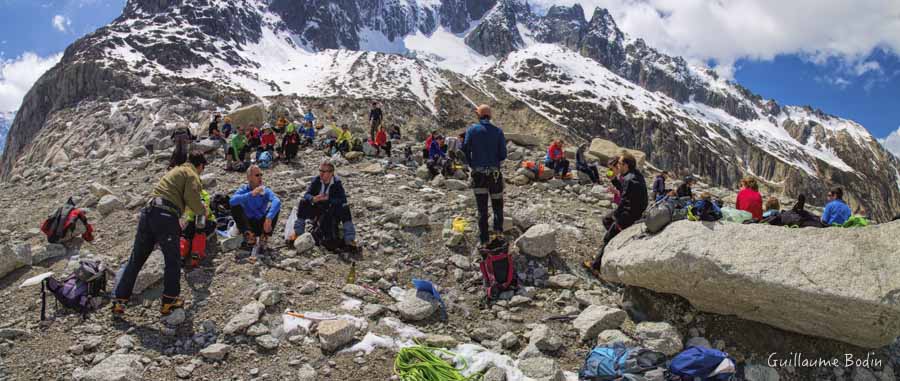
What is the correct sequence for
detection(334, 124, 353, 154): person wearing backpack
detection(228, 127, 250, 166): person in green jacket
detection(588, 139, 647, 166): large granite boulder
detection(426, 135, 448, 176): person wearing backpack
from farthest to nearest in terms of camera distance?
detection(588, 139, 647, 166): large granite boulder → detection(334, 124, 353, 154): person wearing backpack → detection(228, 127, 250, 166): person in green jacket → detection(426, 135, 448, 176): person wearing backpack

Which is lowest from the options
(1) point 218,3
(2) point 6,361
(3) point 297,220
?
(2) point 6,361

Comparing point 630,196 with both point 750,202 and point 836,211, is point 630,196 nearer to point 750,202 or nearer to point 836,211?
point 750,202

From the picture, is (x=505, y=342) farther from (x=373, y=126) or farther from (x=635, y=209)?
(x=373, y=126)

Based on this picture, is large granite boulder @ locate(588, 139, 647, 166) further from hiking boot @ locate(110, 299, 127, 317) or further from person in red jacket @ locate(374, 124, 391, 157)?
hiking boot @ locate(110, 299, 127, 317)

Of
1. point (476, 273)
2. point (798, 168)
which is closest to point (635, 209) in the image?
point (476, 273)

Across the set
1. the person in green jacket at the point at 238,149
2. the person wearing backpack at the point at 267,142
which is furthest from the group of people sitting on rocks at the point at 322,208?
the person wearing backpack at the point at 267,142

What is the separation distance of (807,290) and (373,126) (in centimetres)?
1733

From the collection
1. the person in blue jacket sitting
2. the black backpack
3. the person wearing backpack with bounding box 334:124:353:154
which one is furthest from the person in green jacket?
the person in blue jacket sitting

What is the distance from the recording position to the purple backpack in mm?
5758

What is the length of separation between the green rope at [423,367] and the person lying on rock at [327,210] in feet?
10.5

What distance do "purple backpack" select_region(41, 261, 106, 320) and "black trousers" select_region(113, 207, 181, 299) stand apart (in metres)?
0.37

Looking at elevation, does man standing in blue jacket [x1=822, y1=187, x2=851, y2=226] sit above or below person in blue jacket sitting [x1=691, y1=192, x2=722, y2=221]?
above

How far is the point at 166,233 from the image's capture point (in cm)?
577

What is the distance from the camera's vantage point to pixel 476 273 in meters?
7.65
